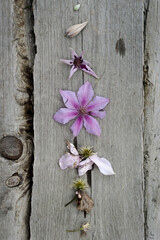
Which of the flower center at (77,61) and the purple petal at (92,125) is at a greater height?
the flower center at (77,61)

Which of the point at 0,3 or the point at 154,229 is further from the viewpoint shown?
the point at 154,229

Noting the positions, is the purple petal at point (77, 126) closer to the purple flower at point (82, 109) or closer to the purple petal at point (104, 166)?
the purple flower at point (82, 109)

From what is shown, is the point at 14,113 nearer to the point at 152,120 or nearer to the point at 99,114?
the point at 99,114

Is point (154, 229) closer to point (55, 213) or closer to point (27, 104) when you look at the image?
point (55, 213)

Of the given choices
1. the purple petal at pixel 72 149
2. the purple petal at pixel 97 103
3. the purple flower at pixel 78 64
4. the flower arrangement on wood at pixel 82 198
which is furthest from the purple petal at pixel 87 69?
the flower arrangement on wood at pixel 82 198

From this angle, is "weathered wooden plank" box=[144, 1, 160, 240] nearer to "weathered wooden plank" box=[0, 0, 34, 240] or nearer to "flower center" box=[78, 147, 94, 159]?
"flower center" box=[78, 147, 94, 159]

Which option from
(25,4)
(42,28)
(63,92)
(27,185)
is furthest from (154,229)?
(25,4)
